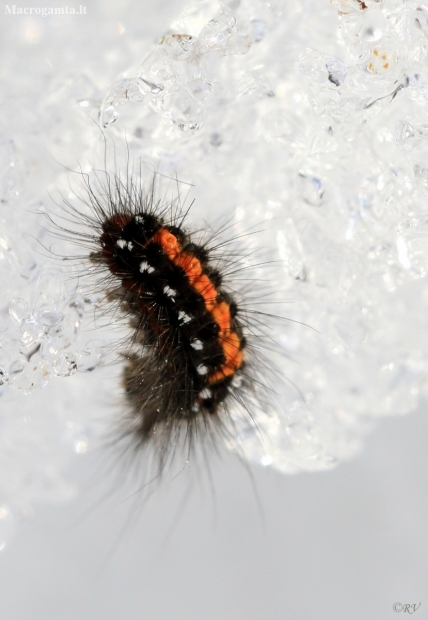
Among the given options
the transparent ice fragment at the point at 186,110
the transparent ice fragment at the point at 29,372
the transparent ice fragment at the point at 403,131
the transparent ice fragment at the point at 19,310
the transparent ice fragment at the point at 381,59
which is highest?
the transparent ice fragment at the point at 403,131

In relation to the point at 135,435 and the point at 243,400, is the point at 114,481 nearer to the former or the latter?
the point at 135,435

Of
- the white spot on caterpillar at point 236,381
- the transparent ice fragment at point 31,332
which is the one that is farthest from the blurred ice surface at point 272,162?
the white spot on caterpillar at point 236,381

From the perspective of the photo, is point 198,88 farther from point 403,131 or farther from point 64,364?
point 64,364

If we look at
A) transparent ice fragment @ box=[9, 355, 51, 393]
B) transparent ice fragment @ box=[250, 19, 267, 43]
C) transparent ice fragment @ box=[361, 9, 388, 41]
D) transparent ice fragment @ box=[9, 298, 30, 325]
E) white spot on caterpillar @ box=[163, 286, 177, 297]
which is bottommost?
transparent ice fragment @ box=[9, 355, 51, 393]

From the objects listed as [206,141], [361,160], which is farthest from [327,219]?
[206,141]

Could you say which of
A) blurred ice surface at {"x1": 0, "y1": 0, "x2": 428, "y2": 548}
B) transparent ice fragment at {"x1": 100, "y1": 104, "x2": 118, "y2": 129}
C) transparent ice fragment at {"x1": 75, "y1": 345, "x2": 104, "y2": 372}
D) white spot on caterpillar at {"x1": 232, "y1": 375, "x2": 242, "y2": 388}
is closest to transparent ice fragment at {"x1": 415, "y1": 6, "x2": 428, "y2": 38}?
blurred ice surface at {"x1": 0, "y1": 0, "x2": 428, "y2": 548}

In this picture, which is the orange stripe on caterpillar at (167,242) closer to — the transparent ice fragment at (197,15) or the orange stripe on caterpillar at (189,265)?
the orange stripe on caterpillar at (189,265)

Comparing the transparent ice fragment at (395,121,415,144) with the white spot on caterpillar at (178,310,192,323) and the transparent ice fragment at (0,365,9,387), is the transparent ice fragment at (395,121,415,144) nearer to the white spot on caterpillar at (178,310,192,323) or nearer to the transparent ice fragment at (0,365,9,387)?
the white spot on caterpillar at (178,310,192,323)

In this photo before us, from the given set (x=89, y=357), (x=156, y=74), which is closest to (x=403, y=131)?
(x=156, y=74)
